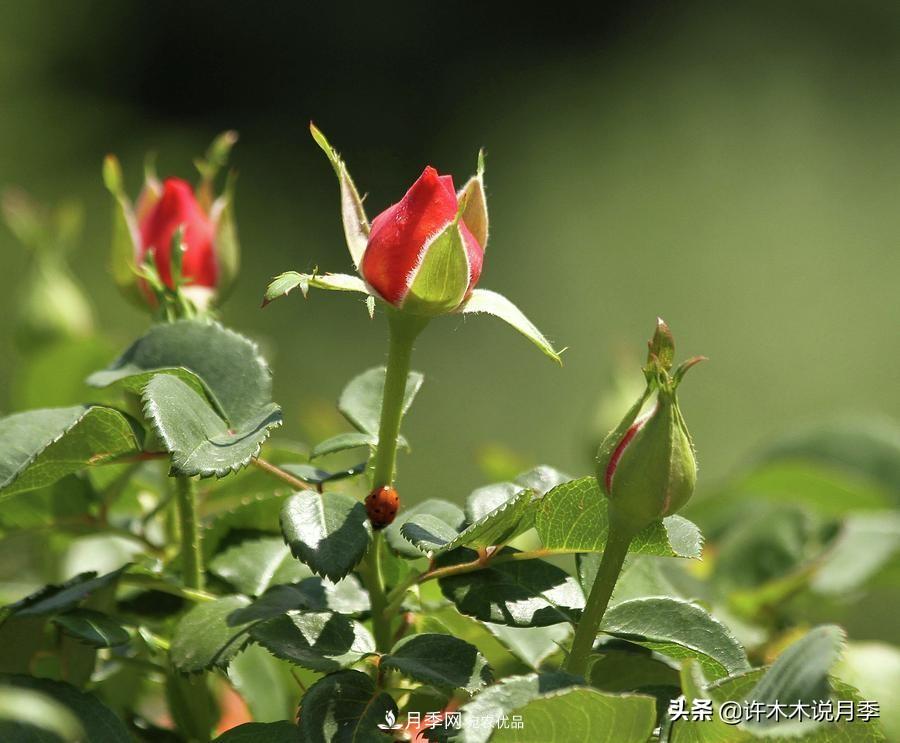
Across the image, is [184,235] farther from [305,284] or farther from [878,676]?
[878,676]

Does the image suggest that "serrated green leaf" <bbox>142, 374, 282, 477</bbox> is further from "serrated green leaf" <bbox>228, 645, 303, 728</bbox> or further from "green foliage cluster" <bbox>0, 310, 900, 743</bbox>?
"serrated green leaf" <bbox>228, 645, 303, 728</bbox>

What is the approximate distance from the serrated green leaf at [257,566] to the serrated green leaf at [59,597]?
38mm

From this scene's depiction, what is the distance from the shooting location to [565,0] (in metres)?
3.01

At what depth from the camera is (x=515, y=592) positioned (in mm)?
349

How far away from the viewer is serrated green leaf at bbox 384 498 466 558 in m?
0.35

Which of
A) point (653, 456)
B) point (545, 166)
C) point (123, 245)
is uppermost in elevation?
point (545, 166)

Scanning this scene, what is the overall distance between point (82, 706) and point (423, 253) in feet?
0.52

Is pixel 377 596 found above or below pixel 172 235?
below

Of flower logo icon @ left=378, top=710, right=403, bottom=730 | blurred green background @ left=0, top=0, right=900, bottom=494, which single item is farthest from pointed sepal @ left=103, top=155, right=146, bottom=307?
blurred green background @ left=0, top=0, right=900, bottom=494

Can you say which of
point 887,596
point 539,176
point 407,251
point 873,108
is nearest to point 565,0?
point 539,176

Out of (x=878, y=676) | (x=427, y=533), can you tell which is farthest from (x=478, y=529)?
(x=878, y=676)

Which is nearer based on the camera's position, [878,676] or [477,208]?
[477,208]

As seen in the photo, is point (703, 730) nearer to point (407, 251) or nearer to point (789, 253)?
point (407, 251)

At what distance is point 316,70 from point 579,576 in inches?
101
